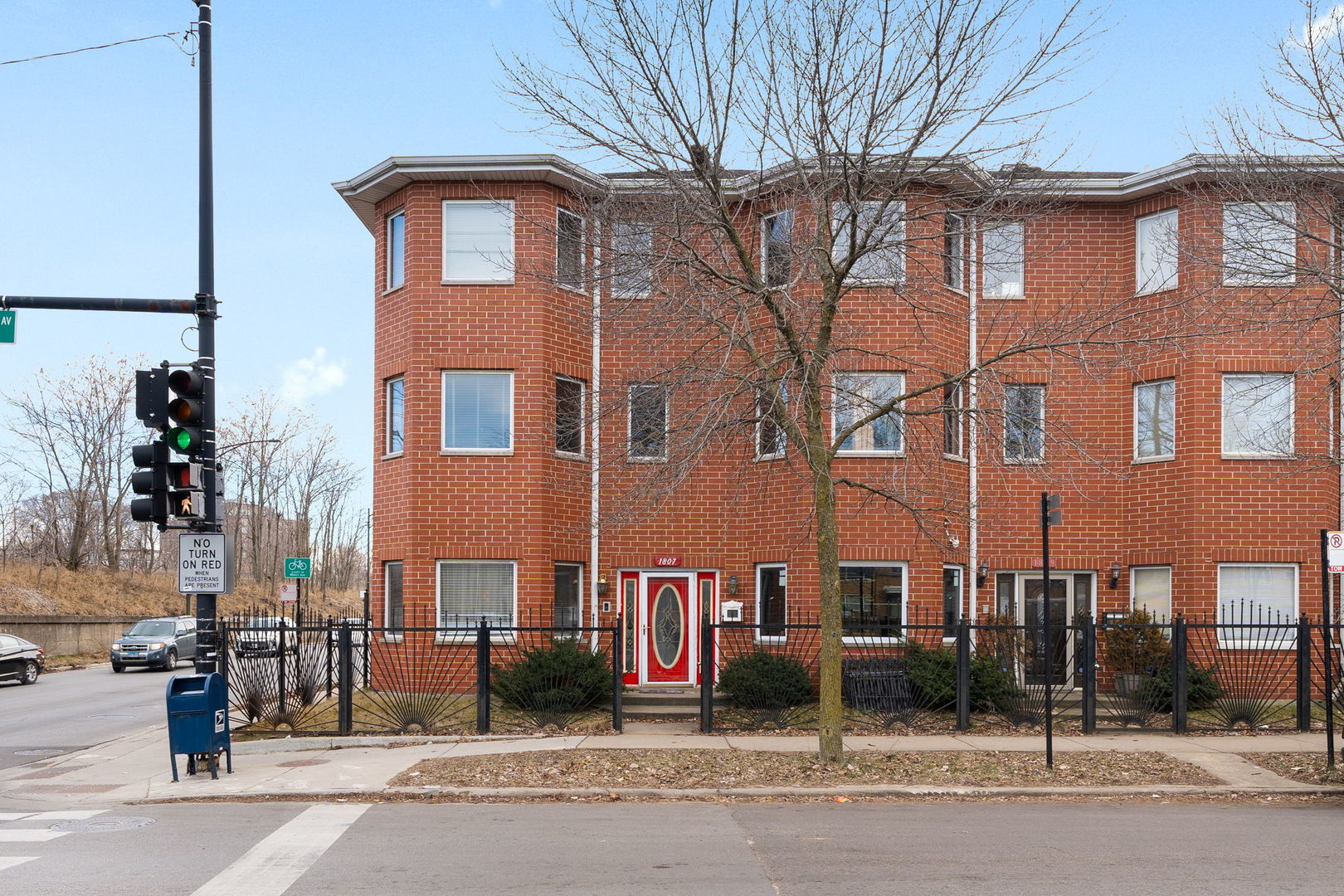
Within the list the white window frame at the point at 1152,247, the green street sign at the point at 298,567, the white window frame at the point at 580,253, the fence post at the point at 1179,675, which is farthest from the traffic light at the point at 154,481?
the white window frame at the point at 1152,247

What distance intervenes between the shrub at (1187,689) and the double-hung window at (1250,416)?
3.89m

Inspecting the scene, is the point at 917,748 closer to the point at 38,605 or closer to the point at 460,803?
the point at 460,803

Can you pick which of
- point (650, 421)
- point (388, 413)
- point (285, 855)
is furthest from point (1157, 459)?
point (285, 855)

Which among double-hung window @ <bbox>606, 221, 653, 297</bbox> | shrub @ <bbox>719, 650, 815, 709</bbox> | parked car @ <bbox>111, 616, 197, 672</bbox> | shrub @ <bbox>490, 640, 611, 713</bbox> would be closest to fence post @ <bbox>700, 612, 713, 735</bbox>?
shrub @ <bbox>719, 650, 815, 709</bbox>

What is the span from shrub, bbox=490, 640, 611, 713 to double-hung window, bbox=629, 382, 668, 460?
3.04 m

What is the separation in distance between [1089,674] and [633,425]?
795cm

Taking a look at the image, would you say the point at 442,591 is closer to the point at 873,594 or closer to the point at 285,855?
the point at 873,594

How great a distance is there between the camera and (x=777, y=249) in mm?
17188

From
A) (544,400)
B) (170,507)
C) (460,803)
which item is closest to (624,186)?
(544,400)

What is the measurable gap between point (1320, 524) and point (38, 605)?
4076 cm

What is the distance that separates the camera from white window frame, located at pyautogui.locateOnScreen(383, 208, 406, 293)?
20156mm

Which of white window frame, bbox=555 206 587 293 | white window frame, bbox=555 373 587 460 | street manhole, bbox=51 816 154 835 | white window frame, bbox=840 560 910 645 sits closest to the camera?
street manhole, bbox=51 816 154 835

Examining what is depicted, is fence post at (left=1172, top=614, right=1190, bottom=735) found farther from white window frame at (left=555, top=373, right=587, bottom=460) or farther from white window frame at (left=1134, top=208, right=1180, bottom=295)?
white window frame at (left=555, top=373, right=587, bottom=460)

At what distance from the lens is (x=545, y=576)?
63.5 ft
